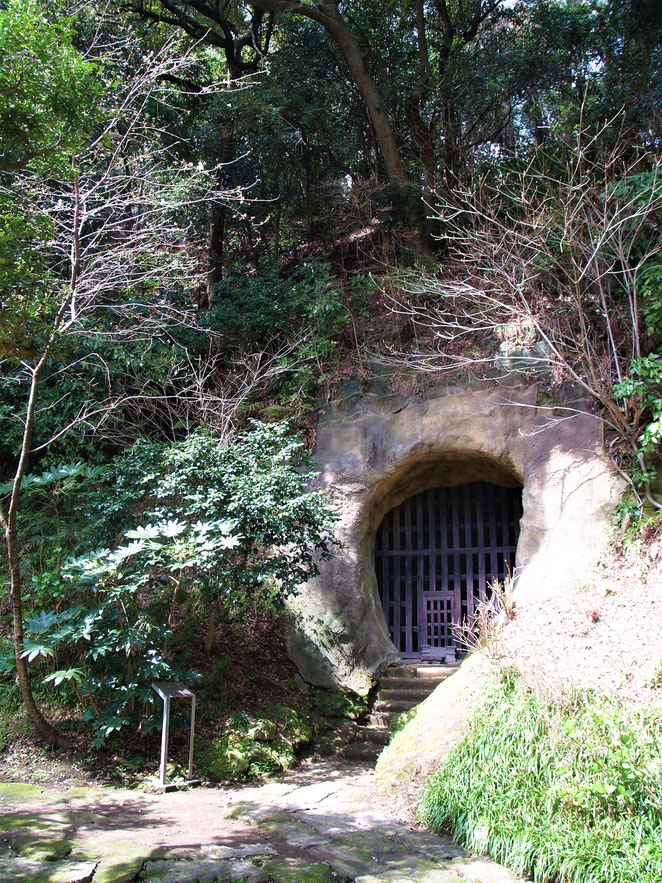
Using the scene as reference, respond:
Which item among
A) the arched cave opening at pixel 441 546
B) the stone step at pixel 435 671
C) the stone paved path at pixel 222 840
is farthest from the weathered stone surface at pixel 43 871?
the arched cave opening at pixel 441 546

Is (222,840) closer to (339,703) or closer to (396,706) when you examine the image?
(339,703)

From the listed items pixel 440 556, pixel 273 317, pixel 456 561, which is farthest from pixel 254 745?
pixel 273 317

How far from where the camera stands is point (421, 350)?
861 centimetres

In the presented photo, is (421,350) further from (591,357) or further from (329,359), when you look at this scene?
(591,357)

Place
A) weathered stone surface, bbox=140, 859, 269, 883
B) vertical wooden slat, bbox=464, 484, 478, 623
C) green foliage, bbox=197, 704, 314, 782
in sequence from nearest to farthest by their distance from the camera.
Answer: weathered stone surface, bbox=140, 859, 269, 883 → green foliage, bbox=197, 704, 314, 782 → vertical wooden slat, bbox=464, 484, 478, 623

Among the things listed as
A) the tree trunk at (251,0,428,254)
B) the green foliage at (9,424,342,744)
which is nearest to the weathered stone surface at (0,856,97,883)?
the green foliage at (9,424,342,744)

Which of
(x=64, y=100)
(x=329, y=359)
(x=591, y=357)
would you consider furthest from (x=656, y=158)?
(x=64, y=100)

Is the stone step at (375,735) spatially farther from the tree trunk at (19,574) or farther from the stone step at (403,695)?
the tree trunk at (19,574)

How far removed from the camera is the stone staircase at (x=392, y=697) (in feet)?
22.7

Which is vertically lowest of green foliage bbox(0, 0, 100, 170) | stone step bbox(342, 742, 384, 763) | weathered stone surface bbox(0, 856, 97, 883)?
stone step bbox(342, 742, 384, 763)

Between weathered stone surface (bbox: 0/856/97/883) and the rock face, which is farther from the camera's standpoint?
the rock face

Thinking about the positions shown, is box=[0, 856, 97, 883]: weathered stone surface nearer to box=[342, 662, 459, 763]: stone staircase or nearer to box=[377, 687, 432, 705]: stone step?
box=[342, 662, 459, 763]: stone staircase

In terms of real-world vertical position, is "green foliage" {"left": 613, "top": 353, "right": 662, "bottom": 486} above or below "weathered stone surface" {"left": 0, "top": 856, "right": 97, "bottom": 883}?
above

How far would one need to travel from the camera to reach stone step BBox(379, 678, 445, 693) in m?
7.46
